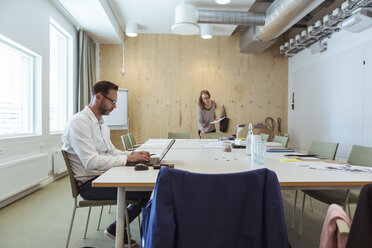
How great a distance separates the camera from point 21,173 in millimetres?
3062

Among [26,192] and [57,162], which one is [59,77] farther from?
[26,192]

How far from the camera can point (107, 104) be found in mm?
2064

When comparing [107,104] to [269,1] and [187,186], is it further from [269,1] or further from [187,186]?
[269,1]

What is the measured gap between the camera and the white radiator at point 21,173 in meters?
2.77

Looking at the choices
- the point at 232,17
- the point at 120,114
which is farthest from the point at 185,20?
the point at 120,114

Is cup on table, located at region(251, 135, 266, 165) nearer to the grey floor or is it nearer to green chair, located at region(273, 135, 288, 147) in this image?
the grey floor

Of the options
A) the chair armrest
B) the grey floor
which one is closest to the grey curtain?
the grey floor

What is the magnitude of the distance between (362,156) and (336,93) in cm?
323

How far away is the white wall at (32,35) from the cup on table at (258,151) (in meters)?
2.88

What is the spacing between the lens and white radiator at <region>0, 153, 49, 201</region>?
2771mm

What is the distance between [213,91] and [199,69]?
68 cm

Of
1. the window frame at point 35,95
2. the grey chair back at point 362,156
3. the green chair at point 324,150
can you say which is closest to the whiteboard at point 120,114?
the window frame at point 35,95

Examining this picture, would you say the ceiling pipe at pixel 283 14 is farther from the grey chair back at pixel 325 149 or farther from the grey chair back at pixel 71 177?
the grey chair back at pixel 71 177

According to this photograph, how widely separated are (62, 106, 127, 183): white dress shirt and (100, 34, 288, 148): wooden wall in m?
4.42
